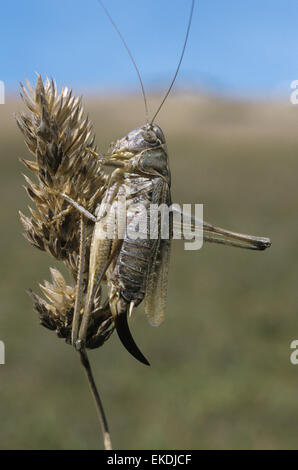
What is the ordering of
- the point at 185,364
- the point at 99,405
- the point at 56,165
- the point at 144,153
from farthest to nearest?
the point at 185,364 → the point at 144,153 → the point at 56,165 → the point at 99,405

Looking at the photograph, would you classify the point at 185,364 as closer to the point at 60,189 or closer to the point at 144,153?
the point at 144,153

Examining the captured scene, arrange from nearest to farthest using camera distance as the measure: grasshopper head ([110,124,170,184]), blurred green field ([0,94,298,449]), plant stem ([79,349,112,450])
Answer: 1. plant stem ([79,349,112,450])
2. grasshopper head ([110,124,170,184])
3. blurred green field ([0,94,298,449])

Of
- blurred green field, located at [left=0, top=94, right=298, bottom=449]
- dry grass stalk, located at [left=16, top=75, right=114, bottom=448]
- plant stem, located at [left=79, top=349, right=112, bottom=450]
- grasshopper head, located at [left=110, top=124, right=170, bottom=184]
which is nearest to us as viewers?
plant stem, located at [left=79, top=349, right=112, bottom=450]

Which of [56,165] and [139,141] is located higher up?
[139,141]

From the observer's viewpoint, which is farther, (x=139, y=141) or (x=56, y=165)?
(x=139, y=141)

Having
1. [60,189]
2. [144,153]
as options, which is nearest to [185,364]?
[144,153]

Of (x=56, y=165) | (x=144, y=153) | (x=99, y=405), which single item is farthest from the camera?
(x=144, y=153)

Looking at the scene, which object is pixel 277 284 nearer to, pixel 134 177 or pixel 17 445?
pixel 17 445

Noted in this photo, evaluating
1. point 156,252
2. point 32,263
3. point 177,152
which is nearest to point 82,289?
point 156,252

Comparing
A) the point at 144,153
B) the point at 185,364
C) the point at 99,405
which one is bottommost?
the point at 185,364

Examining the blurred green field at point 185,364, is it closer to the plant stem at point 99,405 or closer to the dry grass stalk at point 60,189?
the dry grass stalk at point 60,189

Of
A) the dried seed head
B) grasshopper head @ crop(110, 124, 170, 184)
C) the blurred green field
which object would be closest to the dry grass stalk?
the dried seed head

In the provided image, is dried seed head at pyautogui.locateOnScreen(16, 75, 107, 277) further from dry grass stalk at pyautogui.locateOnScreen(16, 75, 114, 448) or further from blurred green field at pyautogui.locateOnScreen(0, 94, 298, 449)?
blurred green field at pyautogui.locateOnScreen(0, 94, 298, 449)
